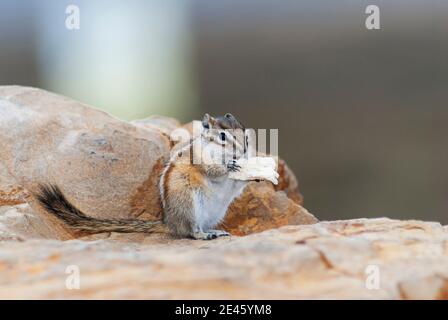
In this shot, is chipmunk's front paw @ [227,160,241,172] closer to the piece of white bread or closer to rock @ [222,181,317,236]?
the piece of white bread

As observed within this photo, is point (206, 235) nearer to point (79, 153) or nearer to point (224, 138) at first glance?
point (224, 138)

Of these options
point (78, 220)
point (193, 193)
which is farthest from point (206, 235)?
point (78, 220)

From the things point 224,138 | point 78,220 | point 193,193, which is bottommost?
point 78,220

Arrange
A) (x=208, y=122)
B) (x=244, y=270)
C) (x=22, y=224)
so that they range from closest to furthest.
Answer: (x=244, y=270), (x=22, y=224), (x=208, y=122)

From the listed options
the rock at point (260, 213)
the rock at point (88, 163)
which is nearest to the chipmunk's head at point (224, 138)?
the rock at point (88, 163)

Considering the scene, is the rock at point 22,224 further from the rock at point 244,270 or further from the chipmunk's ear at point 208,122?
the chipmunk's ear at point 208,122
